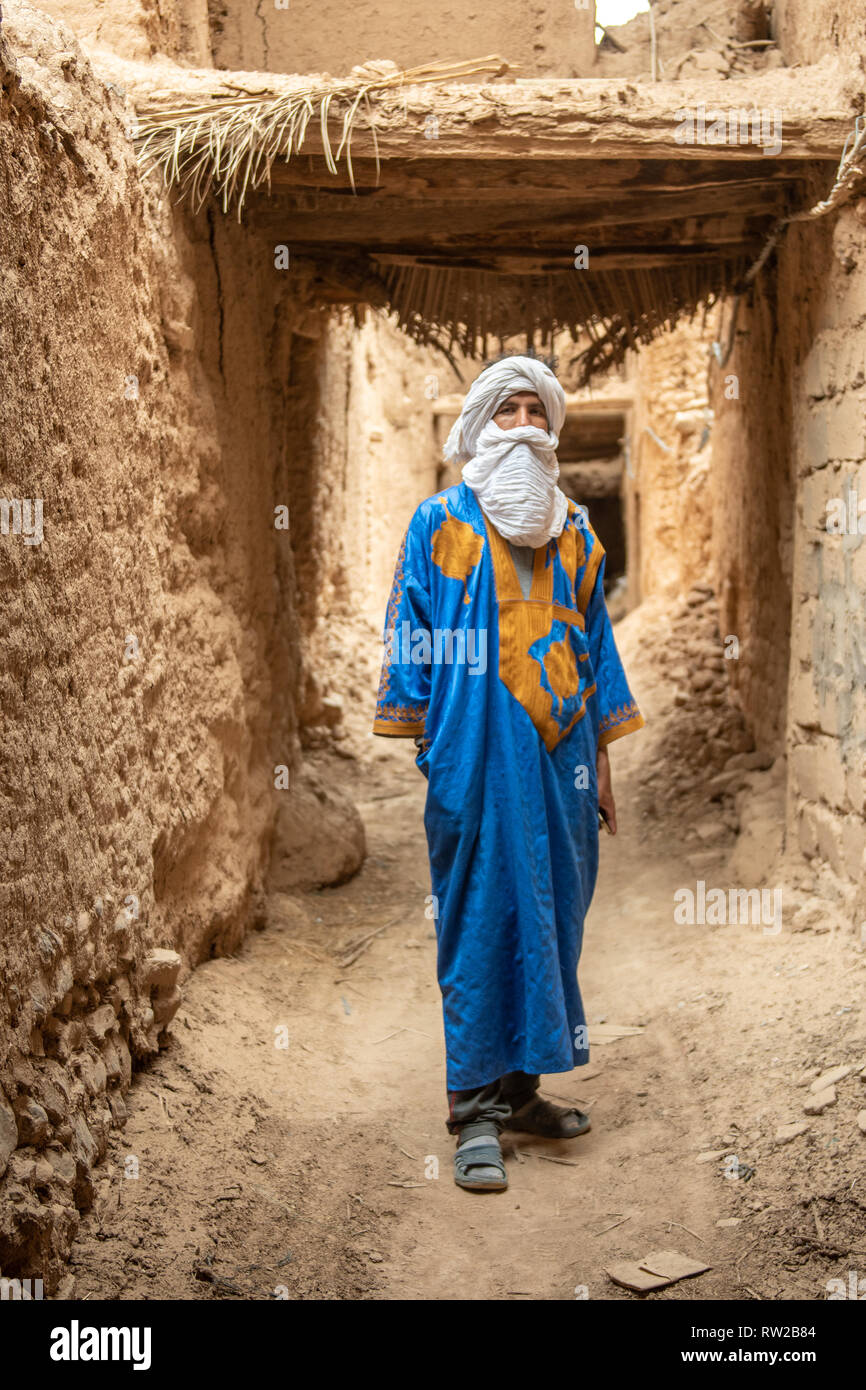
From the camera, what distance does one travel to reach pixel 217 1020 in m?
3.47

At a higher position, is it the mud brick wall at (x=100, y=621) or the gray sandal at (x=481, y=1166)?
the mud brick wall at (x=100, y=621)

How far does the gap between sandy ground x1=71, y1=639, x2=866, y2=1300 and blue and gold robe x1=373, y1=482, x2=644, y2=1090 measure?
0.31 m

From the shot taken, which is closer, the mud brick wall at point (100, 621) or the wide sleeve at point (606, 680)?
the mud brick wall at point (100, 621)

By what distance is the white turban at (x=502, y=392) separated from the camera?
2.99m

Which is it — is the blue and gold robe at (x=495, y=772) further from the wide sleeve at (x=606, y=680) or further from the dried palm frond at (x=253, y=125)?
the dried palm frond at (x=253, y=125)

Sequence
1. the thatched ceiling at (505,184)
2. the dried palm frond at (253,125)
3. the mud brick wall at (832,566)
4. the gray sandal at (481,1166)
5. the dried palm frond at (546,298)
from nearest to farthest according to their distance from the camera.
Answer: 1. the gray sandal at (481,1166)
2. the dried palm frond at (253,125)
3. the thatched ceiling at (505,184)
4. the mud brick wall at (832,566)
5. the dried palm frond at (546,298)

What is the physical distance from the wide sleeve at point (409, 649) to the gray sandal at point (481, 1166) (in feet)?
3.28

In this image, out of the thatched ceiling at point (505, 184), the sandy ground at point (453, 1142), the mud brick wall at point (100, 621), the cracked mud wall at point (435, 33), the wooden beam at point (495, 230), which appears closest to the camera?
the mud brick wall at point (100, 621)

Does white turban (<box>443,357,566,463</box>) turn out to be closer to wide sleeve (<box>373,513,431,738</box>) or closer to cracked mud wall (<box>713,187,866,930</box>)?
wide sleeve (<box>373,513,431,738</box>)

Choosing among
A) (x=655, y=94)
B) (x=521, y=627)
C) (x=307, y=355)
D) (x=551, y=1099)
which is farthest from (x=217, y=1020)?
(x=307, y=355)

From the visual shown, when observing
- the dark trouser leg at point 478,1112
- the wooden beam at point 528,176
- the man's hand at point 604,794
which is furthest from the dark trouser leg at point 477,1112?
the wooden beam at point 528,176

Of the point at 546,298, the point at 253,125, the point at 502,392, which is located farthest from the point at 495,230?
the point at 502,392

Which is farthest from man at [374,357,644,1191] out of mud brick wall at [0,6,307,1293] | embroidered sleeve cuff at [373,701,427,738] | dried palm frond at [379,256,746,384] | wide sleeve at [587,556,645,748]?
dried palm frond at [379,256,746,384]

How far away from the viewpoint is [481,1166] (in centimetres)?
286
